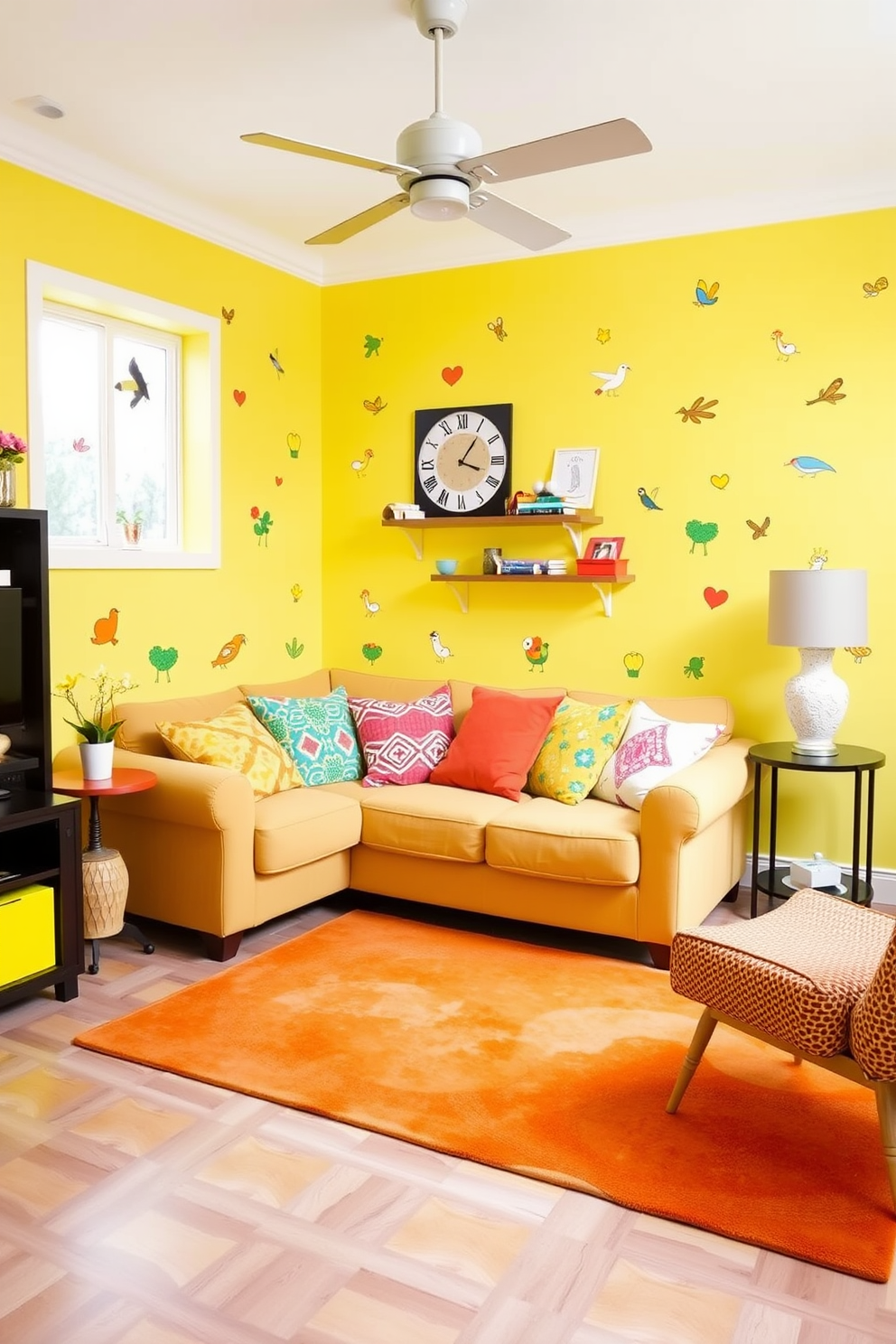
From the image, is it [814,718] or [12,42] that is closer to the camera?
[12,42]

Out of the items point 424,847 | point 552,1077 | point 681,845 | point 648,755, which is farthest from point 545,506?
point 552,1077

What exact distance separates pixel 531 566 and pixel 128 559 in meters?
1.61

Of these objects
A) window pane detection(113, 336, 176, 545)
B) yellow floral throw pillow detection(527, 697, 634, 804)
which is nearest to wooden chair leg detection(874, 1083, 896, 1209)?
yellow floral throw pillow detection(527, 697, 634, 804)

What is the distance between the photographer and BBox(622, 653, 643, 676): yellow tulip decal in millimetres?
4590

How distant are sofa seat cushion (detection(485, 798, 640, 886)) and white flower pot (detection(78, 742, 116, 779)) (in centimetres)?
131

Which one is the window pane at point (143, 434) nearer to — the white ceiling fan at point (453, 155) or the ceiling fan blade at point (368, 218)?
the ceiling fan blade at point (368, 218)

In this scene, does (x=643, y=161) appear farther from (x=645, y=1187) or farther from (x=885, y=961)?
(x=645, y=1187)

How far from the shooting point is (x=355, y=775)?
448 cm

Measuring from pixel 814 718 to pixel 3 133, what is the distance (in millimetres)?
3382

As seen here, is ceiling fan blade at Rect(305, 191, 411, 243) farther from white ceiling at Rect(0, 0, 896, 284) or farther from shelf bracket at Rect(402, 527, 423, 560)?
shelf bracket at Rect(402, 527, 423, 560)

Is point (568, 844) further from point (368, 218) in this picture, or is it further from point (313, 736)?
point (368, 218)

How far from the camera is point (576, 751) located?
4113 mm

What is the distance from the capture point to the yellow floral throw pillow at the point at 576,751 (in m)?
4.06

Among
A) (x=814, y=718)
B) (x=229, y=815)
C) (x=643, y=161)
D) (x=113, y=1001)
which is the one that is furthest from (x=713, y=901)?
(x=643, y=161)
